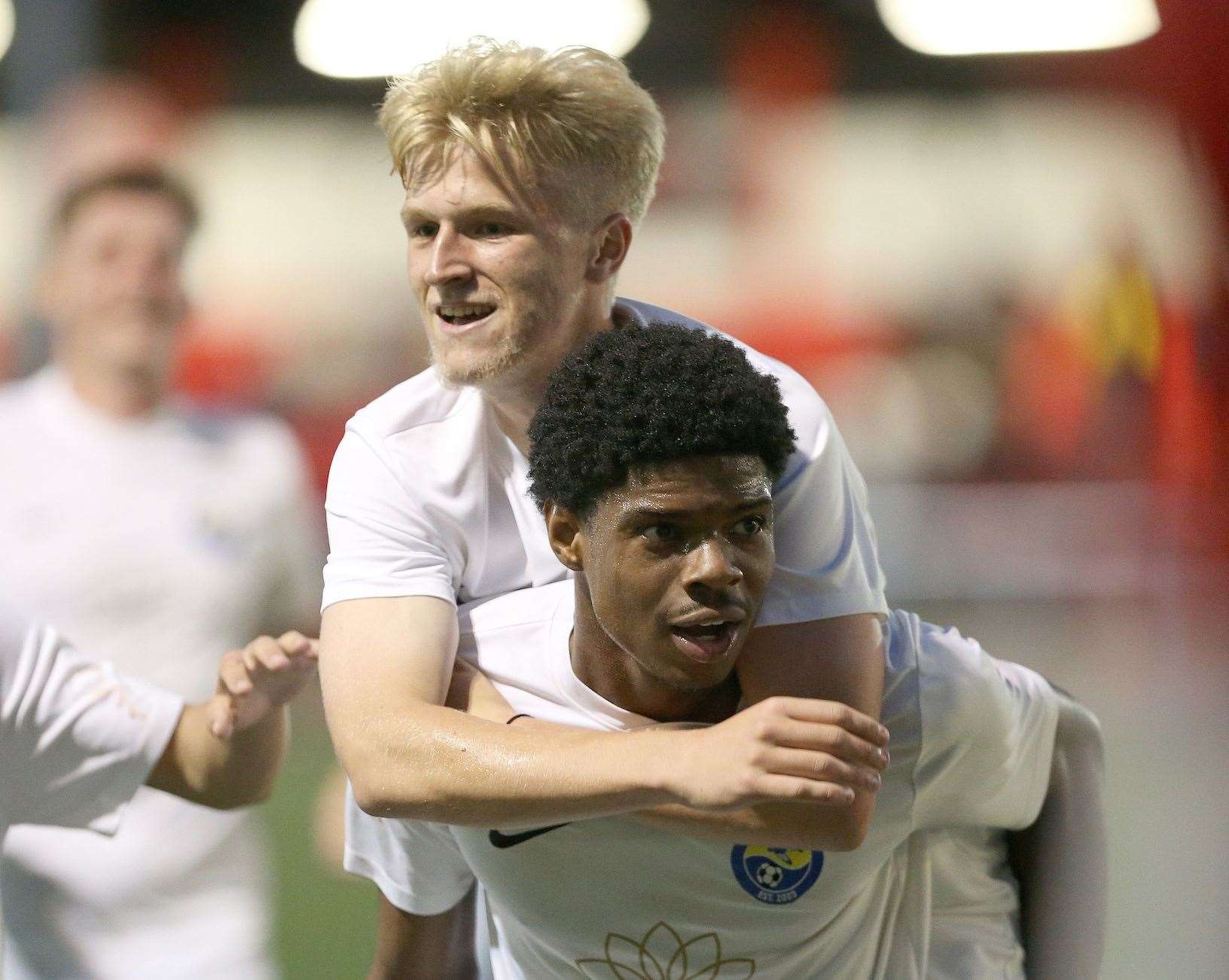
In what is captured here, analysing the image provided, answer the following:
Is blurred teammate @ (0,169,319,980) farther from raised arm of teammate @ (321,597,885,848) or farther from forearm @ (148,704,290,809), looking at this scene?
raised arm of teammate @ (321,597,885,848)

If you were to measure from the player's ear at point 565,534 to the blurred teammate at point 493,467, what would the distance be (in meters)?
0.17

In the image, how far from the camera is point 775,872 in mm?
1360

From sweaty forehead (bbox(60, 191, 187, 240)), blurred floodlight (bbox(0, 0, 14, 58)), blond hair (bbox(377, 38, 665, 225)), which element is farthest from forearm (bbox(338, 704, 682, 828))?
blurred floodlight (bbox(0, 0, 14, 58))

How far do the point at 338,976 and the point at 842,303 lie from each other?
1309 millimetres

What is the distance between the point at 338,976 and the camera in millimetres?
2025

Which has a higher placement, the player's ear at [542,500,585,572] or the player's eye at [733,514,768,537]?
the player's eye at [733,514,768,537]

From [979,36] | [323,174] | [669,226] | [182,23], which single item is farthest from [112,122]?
[979,36]

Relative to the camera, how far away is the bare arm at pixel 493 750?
1.05 m

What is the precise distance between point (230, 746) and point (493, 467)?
71 cm

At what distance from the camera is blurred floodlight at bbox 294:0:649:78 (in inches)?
78.0

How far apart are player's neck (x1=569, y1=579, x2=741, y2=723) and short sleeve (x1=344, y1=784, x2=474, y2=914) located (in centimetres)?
39

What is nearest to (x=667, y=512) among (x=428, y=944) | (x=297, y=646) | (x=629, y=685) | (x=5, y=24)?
(x=629, y=685)

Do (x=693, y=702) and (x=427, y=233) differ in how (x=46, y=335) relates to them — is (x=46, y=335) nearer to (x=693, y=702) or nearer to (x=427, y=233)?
(x=427, y=233)

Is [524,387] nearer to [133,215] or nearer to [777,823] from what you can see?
[777,823]
